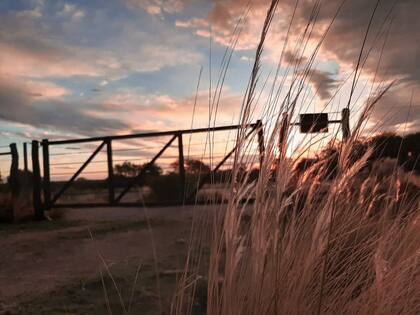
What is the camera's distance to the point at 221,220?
1141mm

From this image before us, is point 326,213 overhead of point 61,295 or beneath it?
overhead

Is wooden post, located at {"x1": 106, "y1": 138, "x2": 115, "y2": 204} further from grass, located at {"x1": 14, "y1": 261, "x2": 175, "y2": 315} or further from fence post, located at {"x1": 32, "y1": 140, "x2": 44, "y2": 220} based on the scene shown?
grass, located at {"x1": 14, "y1": 261, "x2": 175, "y2": 315}

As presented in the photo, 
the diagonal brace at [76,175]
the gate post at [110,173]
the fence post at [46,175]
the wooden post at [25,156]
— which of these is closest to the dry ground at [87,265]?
the gate post at [110,173]

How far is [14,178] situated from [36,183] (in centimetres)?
53

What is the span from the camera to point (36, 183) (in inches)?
332

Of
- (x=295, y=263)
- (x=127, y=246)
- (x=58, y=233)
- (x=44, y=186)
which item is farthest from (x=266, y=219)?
(x=44, y=186)

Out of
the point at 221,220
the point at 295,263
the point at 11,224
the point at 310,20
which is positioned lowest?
the point at 11,224

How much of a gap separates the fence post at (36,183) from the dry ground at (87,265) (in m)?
0.94

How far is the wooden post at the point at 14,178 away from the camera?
7.57 metres

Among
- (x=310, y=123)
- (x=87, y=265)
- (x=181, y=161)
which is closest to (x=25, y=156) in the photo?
(x=181, y=161)

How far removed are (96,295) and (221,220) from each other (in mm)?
1786

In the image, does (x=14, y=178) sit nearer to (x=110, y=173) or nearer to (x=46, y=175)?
(x=46, y=175)

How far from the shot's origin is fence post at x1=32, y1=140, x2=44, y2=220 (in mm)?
8070

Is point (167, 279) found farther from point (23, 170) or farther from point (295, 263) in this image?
point (23, 170)
